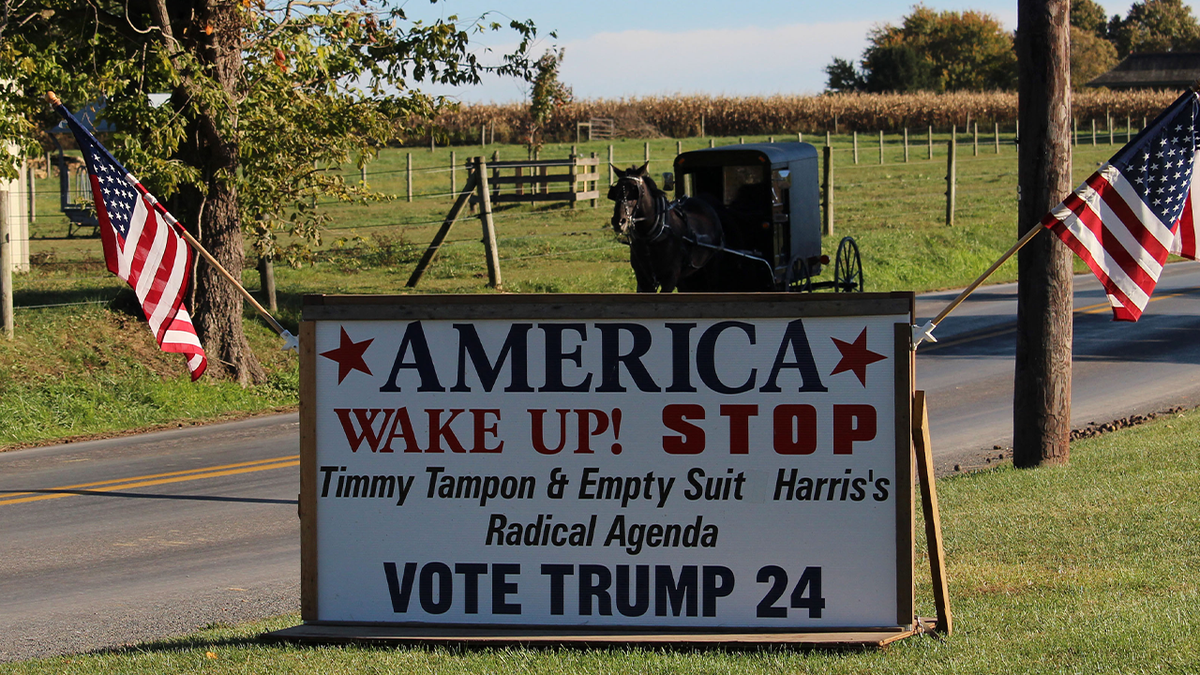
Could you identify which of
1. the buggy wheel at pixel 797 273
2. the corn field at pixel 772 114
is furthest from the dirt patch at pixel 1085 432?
the corn field at pixel 772 114

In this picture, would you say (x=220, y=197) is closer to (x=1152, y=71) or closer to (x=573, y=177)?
(x=573, y=177)

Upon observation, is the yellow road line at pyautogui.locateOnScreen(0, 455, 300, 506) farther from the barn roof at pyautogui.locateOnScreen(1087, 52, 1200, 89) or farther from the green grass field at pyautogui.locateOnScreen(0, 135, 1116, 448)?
the barn roof at pyautogui.locateOnScreen(1087, 52, 1200, 89)

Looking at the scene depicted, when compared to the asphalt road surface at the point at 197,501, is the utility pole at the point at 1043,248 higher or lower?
higher

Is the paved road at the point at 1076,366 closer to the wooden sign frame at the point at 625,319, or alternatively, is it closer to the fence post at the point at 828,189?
the fence post at the point at 828,189

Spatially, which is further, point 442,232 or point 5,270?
point 442,232

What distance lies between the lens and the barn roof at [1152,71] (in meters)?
90.1

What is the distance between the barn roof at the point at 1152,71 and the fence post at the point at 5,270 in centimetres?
9041

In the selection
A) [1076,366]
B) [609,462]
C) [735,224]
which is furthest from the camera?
[735,224]

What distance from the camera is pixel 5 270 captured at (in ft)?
47.9

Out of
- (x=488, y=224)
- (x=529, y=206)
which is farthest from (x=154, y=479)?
(x=529, y=206)

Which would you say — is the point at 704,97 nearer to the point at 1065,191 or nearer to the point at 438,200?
the point at 438,200

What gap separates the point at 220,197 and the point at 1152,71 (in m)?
91.6

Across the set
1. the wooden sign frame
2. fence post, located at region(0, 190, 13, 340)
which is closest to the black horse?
fence post, located at region(0, 190, 13, 340)

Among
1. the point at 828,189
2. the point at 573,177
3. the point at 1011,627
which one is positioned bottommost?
the point at 1011,627
